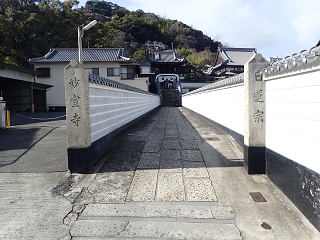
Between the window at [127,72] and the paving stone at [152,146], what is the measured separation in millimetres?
22459

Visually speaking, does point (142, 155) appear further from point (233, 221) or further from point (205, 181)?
point (233, 221)

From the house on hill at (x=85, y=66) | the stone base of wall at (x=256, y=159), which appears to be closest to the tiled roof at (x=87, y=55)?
the house on hill at (x=85, y=66)

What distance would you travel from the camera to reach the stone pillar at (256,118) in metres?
4.36

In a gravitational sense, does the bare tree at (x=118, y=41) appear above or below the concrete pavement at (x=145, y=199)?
above

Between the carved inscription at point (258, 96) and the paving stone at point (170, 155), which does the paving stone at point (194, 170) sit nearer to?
the paving stone at point (170, 155)

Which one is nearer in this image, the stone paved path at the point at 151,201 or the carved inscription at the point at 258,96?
the stone paved path at the point at 151,201

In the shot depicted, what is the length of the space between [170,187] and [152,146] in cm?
216

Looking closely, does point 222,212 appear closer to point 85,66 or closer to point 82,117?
point 82,117

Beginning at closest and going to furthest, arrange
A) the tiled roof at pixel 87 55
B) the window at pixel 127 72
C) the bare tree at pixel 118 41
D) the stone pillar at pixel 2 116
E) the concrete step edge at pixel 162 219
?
the concrete step edge at pixel 162 219 < the stone pillar at pixel 2 116 < the tiled roof at pixel 87 55 < the window at pixel 127 72 < the bare tree at pixel 118 41

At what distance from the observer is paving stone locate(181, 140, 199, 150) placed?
19.4 feet

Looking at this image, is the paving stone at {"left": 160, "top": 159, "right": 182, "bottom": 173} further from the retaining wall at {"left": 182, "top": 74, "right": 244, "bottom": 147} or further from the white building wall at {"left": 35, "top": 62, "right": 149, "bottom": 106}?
the white building wall at {"left": 35, "top": 62, "right": 149, "bottom": 106}

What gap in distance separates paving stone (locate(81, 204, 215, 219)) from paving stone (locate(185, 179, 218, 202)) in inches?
8.4

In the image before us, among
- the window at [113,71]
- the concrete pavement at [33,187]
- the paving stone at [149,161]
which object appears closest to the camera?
the concrete pavement at [33,187]

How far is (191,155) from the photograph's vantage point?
535cm
